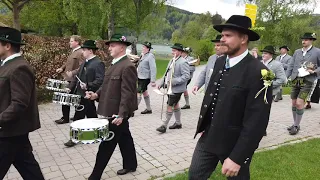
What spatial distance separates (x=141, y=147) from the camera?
5.93 metres

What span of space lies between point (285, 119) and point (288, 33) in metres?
35.7

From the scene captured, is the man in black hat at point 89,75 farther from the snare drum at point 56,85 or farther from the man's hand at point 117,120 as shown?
the man's hand at point 117,120

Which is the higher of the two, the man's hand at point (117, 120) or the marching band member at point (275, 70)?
the marching band member at point (275, 70)

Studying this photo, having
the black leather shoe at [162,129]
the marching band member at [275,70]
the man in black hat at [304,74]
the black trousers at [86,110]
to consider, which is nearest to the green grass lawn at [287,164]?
the marching band member at [275,70]

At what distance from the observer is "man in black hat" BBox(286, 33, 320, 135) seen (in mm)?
6652

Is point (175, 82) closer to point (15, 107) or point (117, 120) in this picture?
point (117, 120)

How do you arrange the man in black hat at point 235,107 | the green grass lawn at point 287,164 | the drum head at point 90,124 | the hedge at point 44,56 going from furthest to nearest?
the hedge at point 44,56, the green grass lawn at point 287,164, the drum head at point 90,124, the man in black hat at point 235,107

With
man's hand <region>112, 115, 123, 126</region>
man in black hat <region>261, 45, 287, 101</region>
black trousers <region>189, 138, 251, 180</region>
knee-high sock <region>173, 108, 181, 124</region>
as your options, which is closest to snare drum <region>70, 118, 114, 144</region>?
man's hand <region>112, 115, 123, 126</region>

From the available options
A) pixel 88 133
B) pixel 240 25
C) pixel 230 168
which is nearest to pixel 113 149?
pixel 88 133

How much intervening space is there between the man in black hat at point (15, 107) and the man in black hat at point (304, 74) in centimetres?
574

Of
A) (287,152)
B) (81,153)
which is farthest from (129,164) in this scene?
(287,152)

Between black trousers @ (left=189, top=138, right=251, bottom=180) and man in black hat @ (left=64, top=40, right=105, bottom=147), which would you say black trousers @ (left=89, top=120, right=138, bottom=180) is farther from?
man in black hat @ (left=64, top=40, right=105, bottom=147)

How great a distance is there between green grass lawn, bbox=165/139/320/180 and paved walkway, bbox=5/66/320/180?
1.89 ft

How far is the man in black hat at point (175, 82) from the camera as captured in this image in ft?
22.9
